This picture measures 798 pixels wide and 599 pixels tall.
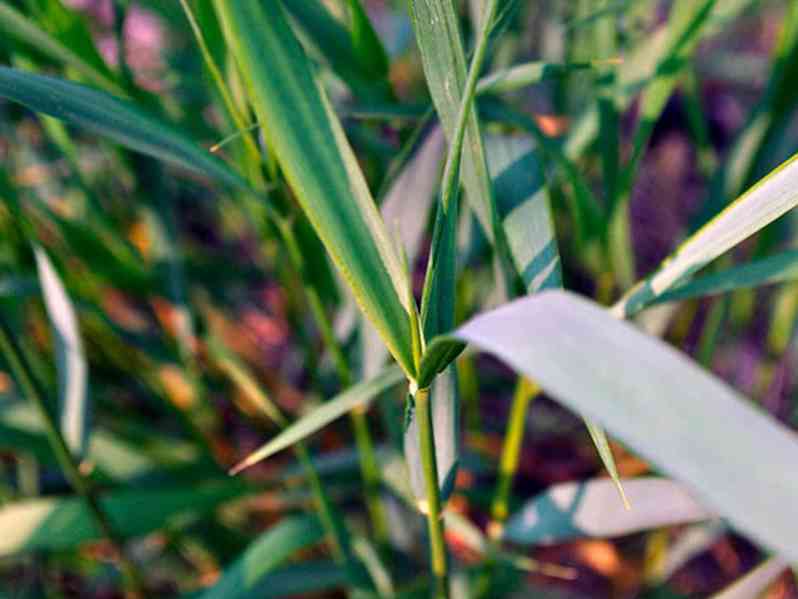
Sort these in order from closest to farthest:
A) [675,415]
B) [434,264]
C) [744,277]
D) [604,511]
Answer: [675,415]
[434,264]
[744,277]
[604,511]

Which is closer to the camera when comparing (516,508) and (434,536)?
(434,536)

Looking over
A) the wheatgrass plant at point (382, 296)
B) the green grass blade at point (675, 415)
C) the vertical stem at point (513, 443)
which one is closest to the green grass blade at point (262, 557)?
the wheatgrass plant at point (382, 296)

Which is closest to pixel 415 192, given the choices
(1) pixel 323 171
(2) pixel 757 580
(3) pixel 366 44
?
(3) pixel 366 44

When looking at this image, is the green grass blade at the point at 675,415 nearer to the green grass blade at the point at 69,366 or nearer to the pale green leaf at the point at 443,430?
the pale green leaf at the point at 443,430

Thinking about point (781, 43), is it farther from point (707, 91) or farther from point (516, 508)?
point (707, 91)

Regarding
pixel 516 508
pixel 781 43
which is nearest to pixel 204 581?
pixel 516 508

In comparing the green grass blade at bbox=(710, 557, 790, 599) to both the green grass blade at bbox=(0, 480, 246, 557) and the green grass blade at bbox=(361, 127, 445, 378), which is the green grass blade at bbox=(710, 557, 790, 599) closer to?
the green grass blade at bbox=(361, 127, 445, 378)

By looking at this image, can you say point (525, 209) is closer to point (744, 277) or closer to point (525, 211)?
point (525, 211)
